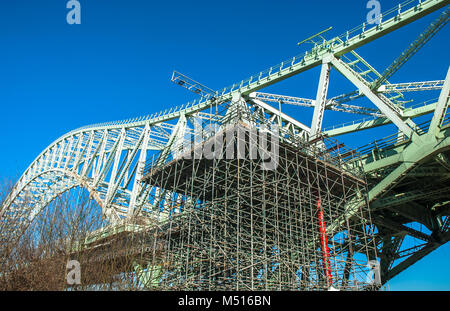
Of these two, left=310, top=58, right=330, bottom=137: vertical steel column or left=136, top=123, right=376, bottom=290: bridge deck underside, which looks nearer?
left=136, top=123, right=376, bottom=290: bridge deck underside

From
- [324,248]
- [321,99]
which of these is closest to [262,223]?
[324,248]

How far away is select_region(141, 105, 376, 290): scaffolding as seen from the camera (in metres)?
19.9

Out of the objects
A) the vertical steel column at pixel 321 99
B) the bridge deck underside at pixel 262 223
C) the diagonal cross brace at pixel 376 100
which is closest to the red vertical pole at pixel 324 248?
the bridge deck underside at pixel 262 223

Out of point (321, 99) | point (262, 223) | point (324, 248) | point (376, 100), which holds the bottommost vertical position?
point (324, 248)

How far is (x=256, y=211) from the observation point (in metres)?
19.2

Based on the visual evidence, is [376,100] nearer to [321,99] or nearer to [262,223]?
[321,99]

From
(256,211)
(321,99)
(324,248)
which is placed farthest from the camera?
(321,99)

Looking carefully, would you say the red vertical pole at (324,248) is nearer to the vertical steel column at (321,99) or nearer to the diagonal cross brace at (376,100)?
the vertical steel column at (321,99)

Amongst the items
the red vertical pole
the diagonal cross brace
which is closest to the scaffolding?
the red vertical pole

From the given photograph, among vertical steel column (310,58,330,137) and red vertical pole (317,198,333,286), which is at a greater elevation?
vertical steel column (310,58,330,137)

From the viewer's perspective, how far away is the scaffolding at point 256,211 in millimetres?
19938

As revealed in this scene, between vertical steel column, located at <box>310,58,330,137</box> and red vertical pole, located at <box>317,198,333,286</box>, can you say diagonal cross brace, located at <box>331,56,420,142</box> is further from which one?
red vertical pole, located at <box>317,198,333,286</box>
